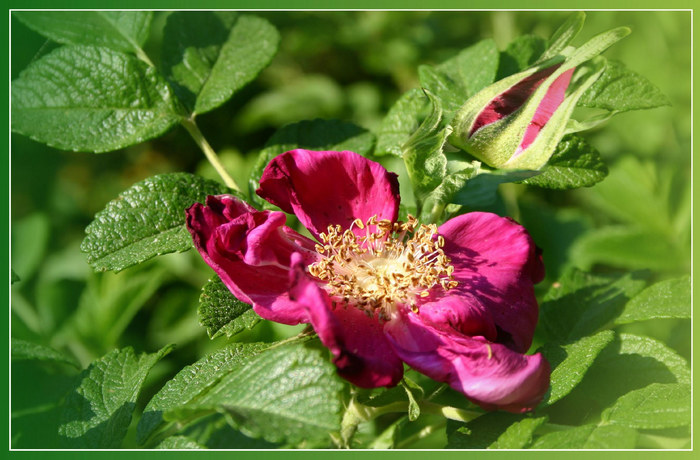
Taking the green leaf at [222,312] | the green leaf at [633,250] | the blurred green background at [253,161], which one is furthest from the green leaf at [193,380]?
the green leaf at [633,250]

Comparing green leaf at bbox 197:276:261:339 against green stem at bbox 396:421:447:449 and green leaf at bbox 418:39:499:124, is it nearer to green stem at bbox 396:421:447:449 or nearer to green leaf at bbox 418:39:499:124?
green stem at bbox 396:421:447:449

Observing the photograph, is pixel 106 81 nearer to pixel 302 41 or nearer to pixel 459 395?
pixel 459 395

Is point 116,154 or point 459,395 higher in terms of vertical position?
point 459,395

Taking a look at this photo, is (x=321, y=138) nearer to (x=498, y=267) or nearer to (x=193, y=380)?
(x=498, y=267)

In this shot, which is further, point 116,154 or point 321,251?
point 116,154

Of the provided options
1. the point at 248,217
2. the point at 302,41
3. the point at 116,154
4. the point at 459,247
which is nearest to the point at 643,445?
the point at 459,247

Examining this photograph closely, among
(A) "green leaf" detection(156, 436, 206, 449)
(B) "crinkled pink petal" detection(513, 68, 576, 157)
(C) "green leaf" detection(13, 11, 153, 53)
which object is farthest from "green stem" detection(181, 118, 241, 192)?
(B) "crinkled pink petal" detection(513, 68, 576, 157)
